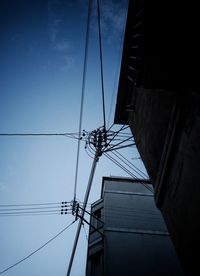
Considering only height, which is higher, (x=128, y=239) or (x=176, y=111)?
(x=176, y=111)

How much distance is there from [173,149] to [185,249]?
5.66 feet

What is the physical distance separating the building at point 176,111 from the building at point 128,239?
7.51 meters

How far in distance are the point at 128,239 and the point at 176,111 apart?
393 inches

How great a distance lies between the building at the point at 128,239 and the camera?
33.0 ft

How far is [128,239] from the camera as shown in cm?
1134

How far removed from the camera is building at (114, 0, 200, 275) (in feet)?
9.46

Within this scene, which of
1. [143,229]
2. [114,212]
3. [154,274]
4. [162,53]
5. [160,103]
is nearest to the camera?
[162,53]

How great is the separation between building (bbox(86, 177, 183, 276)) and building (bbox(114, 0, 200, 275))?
7509 mm

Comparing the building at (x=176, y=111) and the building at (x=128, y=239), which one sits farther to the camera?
the building at (x=128, y=239)

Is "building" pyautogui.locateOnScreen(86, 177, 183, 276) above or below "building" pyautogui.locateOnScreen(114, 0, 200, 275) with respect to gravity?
below

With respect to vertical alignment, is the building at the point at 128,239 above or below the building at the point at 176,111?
below

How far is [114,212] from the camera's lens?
516 inches

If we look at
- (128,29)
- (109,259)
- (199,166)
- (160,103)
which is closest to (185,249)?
(199,166)

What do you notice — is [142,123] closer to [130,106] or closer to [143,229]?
[130,106]
